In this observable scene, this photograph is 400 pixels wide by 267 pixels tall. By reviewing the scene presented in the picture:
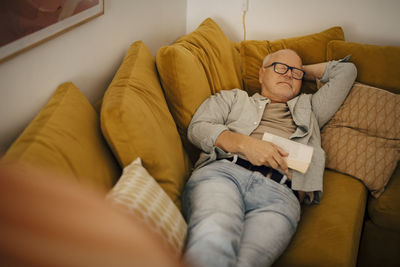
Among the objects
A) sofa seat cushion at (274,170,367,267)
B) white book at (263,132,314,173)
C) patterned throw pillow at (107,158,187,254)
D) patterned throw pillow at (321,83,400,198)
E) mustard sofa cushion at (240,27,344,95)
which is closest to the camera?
patterned throw pillow at (107,158,187,254)

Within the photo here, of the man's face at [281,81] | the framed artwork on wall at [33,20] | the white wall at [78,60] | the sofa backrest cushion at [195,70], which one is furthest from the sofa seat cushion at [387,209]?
the framed artwork on wall at [33,20]

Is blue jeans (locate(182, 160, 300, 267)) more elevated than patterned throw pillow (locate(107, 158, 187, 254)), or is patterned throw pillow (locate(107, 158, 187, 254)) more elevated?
patterned throw pillow (locate(107, 158, 187, 254))

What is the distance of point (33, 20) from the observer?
3.28 feet

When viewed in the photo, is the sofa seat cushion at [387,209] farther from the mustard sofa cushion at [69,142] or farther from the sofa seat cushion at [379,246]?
the mustard sofa cushion at [69,142]

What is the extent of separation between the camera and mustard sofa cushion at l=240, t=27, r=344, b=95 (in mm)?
1921

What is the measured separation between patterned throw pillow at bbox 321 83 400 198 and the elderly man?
0.08 metres

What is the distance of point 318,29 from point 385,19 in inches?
16.6

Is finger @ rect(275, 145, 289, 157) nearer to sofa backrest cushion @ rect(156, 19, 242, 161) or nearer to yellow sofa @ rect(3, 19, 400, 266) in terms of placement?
yellow sofa @ rect(3, 19, 400, 266)

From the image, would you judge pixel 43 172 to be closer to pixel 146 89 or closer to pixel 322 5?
pixel 146 89

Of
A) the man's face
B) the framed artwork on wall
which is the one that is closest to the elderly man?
the man's face

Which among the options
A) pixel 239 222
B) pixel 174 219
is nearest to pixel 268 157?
pixel 239 222

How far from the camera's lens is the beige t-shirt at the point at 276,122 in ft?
5.22

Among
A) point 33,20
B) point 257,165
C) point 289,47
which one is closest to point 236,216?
point 257,165

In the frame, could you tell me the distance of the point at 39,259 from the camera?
124 mm
